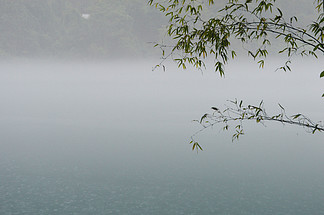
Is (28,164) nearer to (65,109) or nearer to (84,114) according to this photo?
(84,114)

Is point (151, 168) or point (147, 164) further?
point (147, 164)

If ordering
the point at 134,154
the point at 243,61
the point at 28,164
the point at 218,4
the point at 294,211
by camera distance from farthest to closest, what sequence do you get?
1. the point at 243,61
2. the point at 218,4
3. the point at 134,154
4. the point at 28,164
5. the point at 294,211

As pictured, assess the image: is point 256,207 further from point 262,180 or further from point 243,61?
point 243,61

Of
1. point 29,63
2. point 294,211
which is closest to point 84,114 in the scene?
point 294,211

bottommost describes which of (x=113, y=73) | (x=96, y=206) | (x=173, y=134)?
(x=96, y=206)

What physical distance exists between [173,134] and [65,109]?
42.3ft

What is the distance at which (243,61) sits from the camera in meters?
78.4

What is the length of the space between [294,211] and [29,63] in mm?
68344

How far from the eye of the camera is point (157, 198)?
31.1 feet

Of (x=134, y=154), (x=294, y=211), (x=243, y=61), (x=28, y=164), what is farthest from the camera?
(x=243, y=61)

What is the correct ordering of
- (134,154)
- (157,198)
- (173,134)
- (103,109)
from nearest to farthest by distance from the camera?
(157,198) < (134,154) < (173,134) < (103,109)

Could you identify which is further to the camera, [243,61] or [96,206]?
[243,61]

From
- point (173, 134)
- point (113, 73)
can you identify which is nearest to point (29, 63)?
point (113, 73)

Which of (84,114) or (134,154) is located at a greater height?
(84,114)
